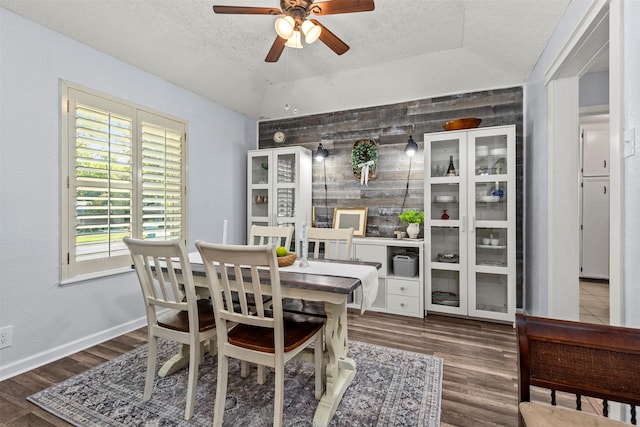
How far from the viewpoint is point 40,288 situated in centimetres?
230

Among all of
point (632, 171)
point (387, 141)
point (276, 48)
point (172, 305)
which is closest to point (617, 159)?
point (632, 171)

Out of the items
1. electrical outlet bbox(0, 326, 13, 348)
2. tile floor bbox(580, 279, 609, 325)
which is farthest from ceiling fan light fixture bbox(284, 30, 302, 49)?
tile floor bbox(580, 279, 609, 325)

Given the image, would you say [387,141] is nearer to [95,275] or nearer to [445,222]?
[445,222]

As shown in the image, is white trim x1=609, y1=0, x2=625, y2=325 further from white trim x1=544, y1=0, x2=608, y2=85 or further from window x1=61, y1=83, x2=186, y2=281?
window x1=61, y1=83, x2=186, y2=281

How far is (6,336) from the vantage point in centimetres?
211

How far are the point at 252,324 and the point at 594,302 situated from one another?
14.9 feet

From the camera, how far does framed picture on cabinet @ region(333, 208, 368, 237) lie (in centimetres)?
392

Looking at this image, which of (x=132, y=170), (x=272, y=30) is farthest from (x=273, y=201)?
(x=272, y=30)

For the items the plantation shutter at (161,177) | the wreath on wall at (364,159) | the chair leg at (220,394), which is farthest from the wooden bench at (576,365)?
the plantation shutter at (161,177)

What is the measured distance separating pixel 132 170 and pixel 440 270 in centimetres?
341

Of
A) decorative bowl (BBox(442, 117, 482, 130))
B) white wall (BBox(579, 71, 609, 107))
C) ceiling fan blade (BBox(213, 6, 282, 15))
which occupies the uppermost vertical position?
white wall (BBox(579, 71, 609, 107))

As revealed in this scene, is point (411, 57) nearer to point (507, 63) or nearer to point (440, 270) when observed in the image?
point (507, 63)

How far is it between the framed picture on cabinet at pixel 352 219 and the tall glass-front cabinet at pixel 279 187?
419 mm

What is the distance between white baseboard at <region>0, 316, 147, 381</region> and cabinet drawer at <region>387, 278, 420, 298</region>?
2.66 metres
